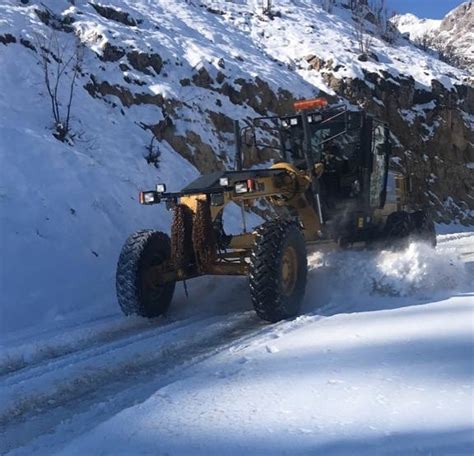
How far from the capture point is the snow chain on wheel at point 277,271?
596 centimetres

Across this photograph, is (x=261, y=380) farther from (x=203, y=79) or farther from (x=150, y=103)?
(x=203, y=79)

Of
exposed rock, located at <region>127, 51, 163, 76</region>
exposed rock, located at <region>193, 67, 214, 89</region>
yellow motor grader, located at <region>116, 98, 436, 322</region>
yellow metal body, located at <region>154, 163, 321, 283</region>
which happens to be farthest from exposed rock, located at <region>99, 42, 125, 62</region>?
yellow metal body, located at <region>154, 163, 321, 283</region>

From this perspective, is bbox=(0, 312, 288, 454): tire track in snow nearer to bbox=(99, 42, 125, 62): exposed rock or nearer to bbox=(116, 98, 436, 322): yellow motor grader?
bbox=(116, 98, 436, 322): yellow motor grader

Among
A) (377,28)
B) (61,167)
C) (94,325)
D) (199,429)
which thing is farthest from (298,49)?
(199,429)

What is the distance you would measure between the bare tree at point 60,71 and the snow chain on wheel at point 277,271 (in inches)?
265

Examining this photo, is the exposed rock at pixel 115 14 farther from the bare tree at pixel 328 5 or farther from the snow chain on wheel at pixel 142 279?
the bare tree at pixel 328 5

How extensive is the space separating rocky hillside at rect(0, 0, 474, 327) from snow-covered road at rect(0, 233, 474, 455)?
2.12 m

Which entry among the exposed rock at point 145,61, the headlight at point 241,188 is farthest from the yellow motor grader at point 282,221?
the exposed rock at point 145,61

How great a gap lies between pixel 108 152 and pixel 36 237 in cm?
444

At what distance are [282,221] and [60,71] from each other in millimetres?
10101

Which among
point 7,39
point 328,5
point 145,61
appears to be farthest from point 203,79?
point 328,5

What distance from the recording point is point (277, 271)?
6.01 m

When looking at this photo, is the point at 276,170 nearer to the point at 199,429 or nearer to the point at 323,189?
the point at 323,189

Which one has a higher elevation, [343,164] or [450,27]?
[450,27]
